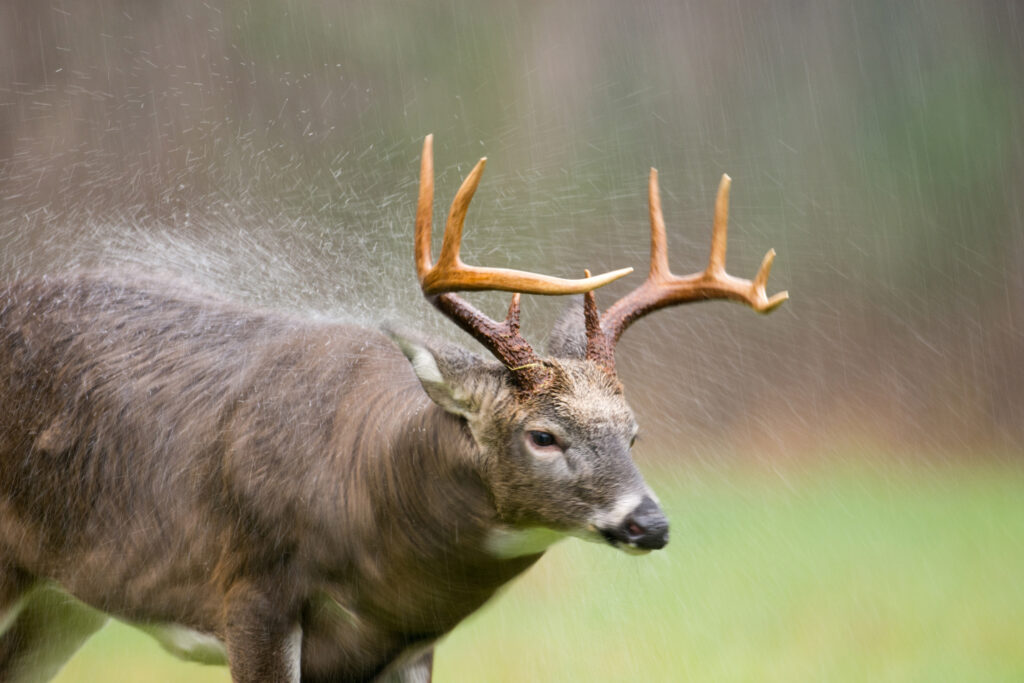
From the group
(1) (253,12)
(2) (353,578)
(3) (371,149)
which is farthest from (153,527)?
(1) (253,12)

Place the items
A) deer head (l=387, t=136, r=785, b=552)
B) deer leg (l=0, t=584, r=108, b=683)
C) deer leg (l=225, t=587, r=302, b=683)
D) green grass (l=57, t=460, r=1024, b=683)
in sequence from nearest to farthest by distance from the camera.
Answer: deer head (l=387, t=136, r=785, b=552)
deer leg (l=225, t=587, r=302, b=683)
deer leg (l=0, t=584, r=108, b=683)
green grass (l=57, t=460, r=1024, b=683)

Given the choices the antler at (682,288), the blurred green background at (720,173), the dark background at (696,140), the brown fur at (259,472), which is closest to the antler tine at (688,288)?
the antler at (682,288)

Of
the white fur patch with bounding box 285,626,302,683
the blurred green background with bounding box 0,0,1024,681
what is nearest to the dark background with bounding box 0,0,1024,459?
the blurred green background with bounding box 0,0,1024,681

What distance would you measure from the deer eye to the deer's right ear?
0.75ft

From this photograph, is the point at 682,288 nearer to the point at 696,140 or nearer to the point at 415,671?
the point at 415,671

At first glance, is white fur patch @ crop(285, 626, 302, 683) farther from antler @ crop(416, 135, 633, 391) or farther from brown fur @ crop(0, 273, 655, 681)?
antler @ crop(416, 135, 633, 391)

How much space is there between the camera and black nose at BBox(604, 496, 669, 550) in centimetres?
417

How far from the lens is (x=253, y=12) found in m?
16.5

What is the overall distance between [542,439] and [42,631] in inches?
116

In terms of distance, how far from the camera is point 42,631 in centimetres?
622

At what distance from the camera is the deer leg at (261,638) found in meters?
4.98

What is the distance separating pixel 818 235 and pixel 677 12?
137 inches

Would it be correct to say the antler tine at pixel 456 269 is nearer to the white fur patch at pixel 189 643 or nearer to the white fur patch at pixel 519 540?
the white fur patch at pixel 519 540

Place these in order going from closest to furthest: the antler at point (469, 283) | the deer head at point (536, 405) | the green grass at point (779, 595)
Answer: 1. the deer head at point (536, 405)
2. the antler at point (469, 283)
3. the green grass at point (779, 595)
